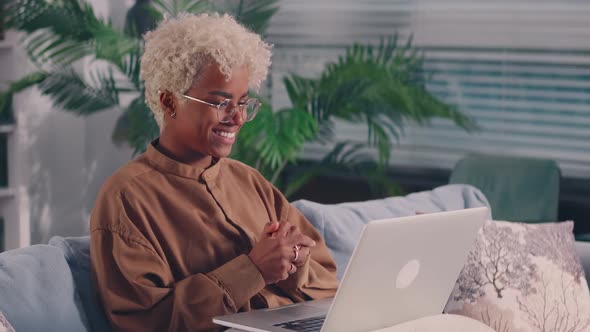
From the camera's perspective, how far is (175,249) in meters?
1.93

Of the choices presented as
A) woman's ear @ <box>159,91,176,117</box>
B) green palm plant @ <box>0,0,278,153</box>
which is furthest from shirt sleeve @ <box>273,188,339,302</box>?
green palm plant @ <box>0,0,278,153</box>

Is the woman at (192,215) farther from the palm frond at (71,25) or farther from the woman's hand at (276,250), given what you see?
the palm frond at (71,25)

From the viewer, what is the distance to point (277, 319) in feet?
6.14

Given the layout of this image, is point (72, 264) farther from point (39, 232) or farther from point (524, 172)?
point (39, 232)

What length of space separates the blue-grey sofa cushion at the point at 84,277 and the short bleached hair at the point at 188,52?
326mm

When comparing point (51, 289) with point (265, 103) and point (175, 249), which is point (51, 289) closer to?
point (175, 249)

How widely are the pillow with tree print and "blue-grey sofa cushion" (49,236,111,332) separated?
0.92 meters

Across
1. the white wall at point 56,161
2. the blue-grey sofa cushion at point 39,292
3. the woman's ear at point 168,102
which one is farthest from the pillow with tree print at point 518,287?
the white wall at point 56,161

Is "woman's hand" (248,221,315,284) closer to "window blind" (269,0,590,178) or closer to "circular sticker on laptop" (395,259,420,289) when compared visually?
"circular sticker on laptop" (395,259,420,289)

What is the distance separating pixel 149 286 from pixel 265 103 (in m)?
2.25

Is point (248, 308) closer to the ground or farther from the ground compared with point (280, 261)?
closer to the ground

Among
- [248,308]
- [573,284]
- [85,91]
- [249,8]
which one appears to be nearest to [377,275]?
[248,308]

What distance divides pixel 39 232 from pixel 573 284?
3.23 m

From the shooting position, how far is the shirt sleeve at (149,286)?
1840mm
